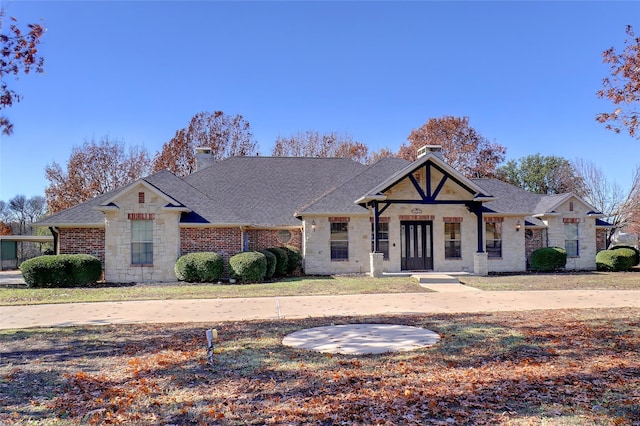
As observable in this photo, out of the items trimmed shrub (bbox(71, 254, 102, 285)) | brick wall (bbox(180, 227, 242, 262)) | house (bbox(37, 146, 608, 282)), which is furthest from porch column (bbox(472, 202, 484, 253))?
trimmed shrub (bbox(71, 254, 102, 285))

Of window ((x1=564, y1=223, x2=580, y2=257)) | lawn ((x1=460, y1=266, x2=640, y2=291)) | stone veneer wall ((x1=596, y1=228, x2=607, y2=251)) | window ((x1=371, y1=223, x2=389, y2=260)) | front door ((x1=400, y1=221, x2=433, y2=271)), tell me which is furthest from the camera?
stone veneer wall ((x1=596, y1=228, x2=607, y2=251))

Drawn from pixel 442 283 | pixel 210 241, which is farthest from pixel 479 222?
pixel 210 241

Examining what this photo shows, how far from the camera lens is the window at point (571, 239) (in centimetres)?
2238

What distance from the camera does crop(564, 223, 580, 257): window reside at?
22.4 metres

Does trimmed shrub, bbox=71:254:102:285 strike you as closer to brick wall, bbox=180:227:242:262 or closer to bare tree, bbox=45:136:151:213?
brick wall, bbox=180:227:242:262

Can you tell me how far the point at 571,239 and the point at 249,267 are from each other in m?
15.6

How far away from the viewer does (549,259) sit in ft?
69.0

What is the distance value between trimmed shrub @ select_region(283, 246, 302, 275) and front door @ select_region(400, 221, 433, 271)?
456cm

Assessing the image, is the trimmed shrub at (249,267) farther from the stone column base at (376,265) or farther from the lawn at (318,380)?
the lawn at (318,380)

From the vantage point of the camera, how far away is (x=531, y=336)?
25.5 feet

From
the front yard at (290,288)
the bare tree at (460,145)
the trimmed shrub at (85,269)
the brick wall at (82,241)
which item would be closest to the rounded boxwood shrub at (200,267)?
the front yard at (290,288)

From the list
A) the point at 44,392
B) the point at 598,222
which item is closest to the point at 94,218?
the point at 44,392

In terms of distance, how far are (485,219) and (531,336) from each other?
14325mm

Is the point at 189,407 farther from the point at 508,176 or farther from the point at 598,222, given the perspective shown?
the point at 508,176
